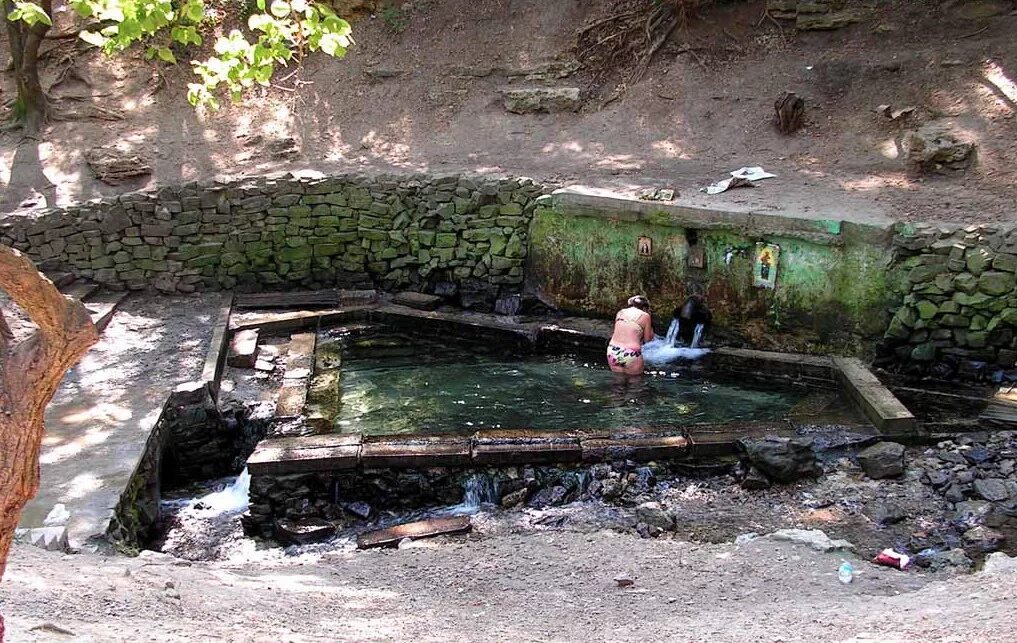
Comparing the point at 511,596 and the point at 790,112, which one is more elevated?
the point at 790,112

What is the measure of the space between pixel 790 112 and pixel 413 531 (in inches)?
355

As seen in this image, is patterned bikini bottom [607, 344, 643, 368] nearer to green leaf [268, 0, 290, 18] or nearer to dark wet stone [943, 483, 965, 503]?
dark wet stone [943, 483, 965, 503]

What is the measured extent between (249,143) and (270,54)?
9668 mm

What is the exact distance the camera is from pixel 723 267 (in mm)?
11852

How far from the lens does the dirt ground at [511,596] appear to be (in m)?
4.96

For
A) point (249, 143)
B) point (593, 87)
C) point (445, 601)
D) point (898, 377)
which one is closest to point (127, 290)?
point (249, 143)

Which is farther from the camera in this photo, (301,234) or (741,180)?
(301,234)

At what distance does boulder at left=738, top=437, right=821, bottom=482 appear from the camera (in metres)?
8.39

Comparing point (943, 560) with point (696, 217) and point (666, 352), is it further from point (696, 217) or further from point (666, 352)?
point (696, 217)

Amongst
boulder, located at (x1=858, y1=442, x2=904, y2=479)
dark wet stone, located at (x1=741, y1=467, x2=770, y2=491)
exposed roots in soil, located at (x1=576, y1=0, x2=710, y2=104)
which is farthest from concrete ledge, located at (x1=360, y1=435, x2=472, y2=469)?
exposed roots in soil, located at (x1=576, y1=0, x2=710, y2=104)

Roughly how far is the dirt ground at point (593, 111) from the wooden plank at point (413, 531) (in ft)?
19.3

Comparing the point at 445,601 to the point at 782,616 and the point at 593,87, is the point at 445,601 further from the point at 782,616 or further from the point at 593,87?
the point at 593,87

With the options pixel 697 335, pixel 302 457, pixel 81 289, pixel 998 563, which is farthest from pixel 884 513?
pixel 81 289

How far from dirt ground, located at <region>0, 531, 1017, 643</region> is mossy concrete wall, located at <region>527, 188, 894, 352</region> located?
16.0ft
